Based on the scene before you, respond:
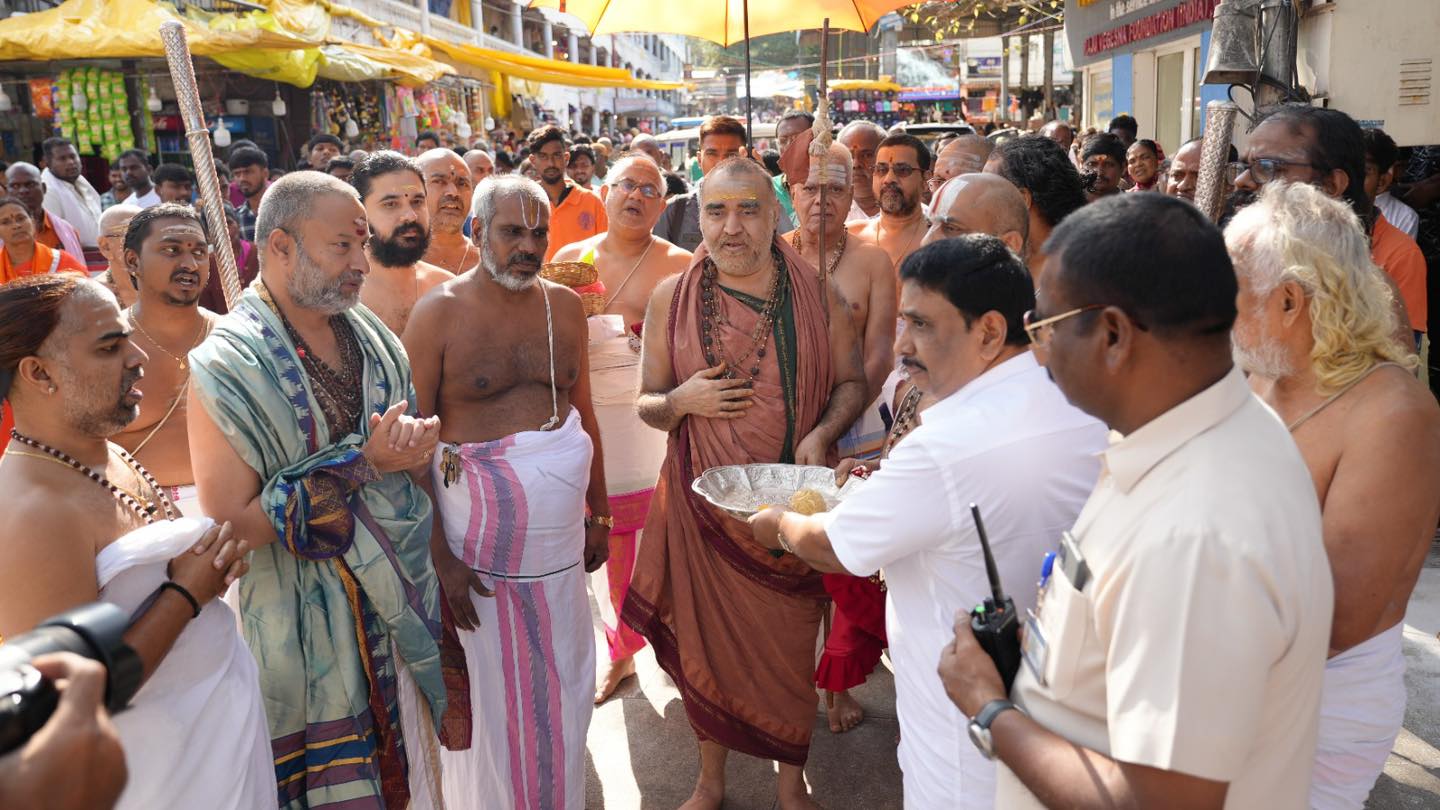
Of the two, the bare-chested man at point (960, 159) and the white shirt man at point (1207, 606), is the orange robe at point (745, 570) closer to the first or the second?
the bare-chested man at point (960, 159)

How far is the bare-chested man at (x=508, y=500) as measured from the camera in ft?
10.9

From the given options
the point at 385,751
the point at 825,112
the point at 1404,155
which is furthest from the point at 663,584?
the point at 1404,155

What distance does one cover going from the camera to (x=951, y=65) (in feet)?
151

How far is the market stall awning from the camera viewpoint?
959 cm

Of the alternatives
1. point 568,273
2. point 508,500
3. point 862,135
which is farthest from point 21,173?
point 508,500

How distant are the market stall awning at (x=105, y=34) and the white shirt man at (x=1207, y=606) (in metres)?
10.7

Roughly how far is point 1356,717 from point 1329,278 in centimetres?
91

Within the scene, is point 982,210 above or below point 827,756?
above

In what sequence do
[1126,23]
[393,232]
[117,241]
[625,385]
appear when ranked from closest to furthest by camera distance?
[393,232] → [117,241] → [625,385] → [1126,23]

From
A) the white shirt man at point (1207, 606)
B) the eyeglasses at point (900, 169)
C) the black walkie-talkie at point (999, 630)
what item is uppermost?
the eyeglasses at point (900, 169)

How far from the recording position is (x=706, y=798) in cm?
355

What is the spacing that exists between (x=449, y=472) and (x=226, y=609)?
93 centimetres

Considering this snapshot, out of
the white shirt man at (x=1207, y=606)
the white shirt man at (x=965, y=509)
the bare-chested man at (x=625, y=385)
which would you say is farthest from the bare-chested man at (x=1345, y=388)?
the bare-chested man at (x=625, y=385)

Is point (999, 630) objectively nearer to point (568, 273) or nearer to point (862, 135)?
point (568, 273)
